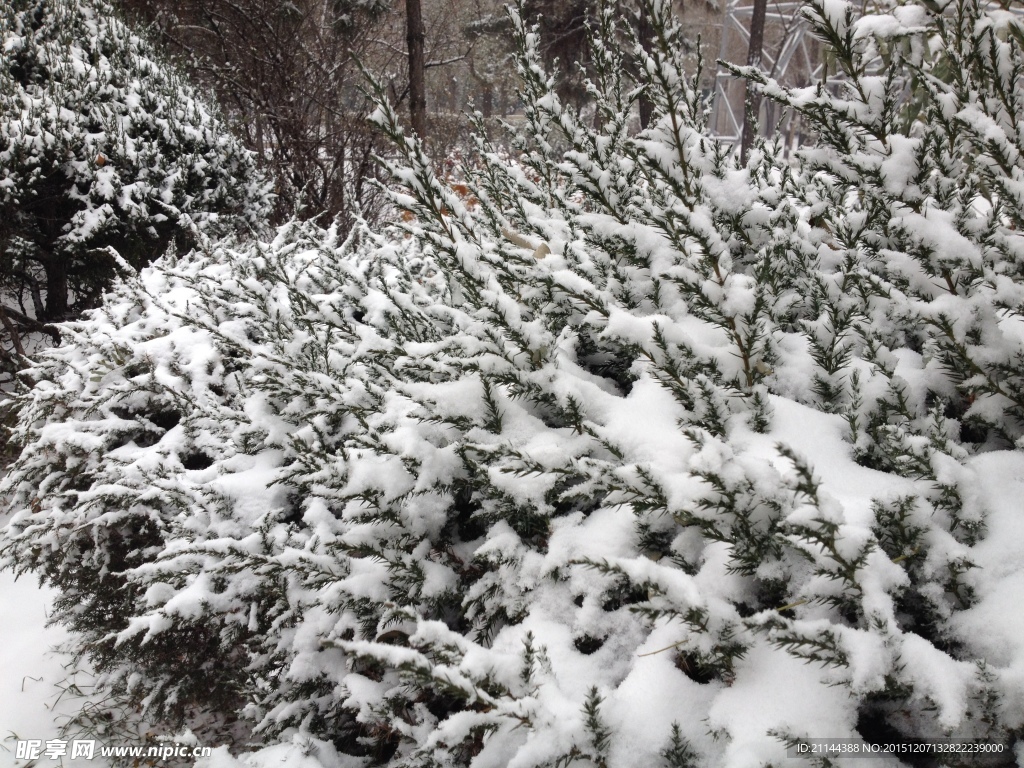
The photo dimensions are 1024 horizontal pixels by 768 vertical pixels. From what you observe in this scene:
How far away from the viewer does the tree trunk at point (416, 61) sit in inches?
316

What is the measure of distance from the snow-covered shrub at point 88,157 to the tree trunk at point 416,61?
2.64 m

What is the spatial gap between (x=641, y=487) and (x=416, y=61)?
27.2ft

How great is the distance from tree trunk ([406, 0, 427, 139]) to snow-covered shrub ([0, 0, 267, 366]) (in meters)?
2.64

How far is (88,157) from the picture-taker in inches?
A: 219

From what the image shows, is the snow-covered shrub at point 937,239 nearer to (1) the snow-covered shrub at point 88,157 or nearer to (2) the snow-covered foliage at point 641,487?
(2) the snow-covered foliage at point 641,487

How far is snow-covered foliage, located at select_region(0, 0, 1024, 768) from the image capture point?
1153 mm

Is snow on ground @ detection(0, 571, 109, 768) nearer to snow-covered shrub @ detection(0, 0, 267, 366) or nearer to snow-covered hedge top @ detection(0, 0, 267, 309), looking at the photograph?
snow-covered shrub @ detection(0, 0, 267, 366)

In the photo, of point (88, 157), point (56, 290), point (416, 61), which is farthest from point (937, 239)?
point (416, 61)

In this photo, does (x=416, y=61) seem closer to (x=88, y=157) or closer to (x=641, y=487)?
(x=88, y=157)

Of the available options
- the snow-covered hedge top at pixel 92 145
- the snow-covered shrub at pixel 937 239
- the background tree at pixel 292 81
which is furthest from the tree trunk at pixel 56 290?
the snow-covered shrub at pixel 937 239

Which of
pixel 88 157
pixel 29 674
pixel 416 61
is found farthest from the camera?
pixel 416 61

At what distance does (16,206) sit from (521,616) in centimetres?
609

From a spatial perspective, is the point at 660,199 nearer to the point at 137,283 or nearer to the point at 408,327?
the point at 408,327

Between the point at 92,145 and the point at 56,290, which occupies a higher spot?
the point at 92,145
